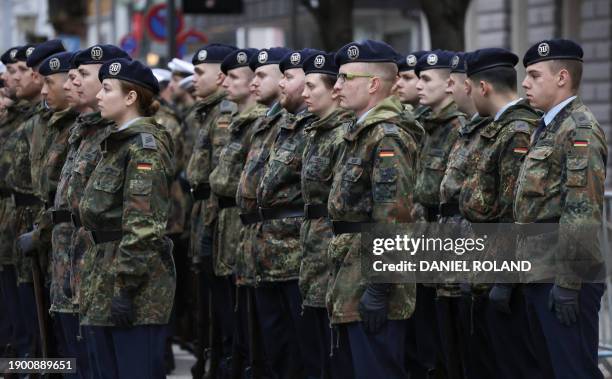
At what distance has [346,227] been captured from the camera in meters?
8.37

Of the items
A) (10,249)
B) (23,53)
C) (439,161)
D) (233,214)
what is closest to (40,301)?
(10,249)

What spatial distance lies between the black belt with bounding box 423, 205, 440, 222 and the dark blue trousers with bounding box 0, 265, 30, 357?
319 centimetres

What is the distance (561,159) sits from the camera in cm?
818

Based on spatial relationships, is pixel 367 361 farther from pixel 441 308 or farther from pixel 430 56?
pixel 430 56

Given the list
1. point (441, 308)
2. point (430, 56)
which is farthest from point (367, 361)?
point (430, 56)

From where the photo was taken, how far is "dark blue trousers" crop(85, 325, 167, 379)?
8.53 metres

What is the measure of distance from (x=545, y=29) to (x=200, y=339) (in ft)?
48.3

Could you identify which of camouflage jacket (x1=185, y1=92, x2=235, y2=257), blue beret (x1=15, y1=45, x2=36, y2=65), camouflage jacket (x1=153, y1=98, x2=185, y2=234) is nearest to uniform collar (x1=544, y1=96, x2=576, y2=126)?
camouflage jacket (x1=185, y1=92, x2=235, y2=257)

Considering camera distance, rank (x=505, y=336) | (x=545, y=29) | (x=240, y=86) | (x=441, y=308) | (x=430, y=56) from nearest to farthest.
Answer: (x=505, y=336), (x=441, y=308), (x=430, y=56), (x=240, y=86), (x=545, y=29)

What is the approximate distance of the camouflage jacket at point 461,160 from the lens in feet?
30.6

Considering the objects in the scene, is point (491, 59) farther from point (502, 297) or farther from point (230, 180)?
point (230, 180)

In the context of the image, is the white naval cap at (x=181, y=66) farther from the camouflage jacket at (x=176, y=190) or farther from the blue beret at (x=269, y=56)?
the blue beret at (x=269, y=56)

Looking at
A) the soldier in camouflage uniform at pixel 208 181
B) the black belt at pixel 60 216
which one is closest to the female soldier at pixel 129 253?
the black belt at pixel 60 216

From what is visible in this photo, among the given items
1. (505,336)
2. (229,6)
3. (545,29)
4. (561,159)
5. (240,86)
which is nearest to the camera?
(561,159)
